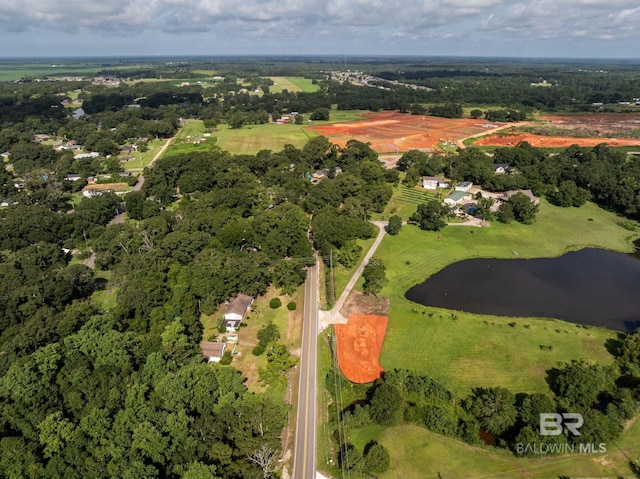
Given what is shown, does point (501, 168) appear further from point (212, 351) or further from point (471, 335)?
point (212, 351)

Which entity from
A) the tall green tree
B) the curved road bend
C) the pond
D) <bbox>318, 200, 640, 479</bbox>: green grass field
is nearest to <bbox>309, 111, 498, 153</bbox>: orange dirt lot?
<bbox>318, 200, 640, 479</bbox>: green grass field

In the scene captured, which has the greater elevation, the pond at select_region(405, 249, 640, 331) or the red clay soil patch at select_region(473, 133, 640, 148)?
the red clay soil patch at select_region(473, 133, 640, 148)

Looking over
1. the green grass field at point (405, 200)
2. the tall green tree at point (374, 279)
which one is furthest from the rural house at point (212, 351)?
the green grass field at point (405, 200)

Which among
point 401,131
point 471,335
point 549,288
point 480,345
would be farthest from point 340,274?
point 401,131

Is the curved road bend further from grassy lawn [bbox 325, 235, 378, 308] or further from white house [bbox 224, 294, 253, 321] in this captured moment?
white house [bbox 224, 294, 253, 321]

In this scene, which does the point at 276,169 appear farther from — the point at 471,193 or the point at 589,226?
the point at 589,226

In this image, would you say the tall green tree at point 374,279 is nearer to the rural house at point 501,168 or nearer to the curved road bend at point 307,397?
the curved road bend at point 307,397
